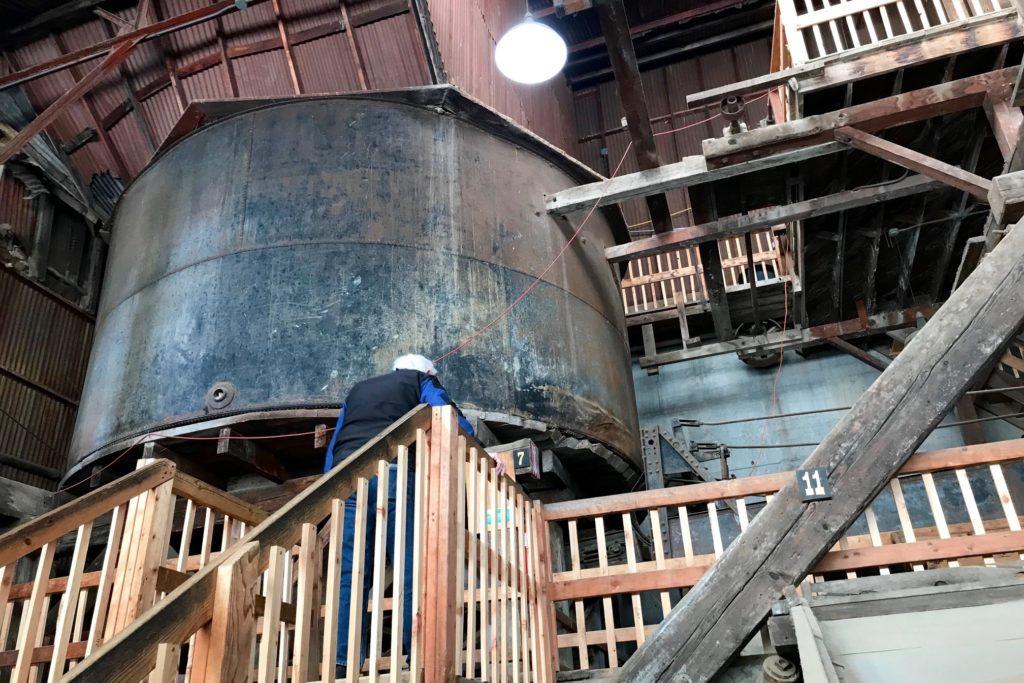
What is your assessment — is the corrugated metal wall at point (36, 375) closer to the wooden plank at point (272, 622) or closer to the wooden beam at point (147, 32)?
the wooden beam at point (147, 32)

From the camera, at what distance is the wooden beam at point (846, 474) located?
427cm

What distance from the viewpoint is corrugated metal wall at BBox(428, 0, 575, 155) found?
826 cm

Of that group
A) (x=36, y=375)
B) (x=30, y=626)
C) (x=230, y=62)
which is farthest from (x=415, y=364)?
(x=36, y=375)

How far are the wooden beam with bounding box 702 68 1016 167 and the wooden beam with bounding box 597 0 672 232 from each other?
0.64m

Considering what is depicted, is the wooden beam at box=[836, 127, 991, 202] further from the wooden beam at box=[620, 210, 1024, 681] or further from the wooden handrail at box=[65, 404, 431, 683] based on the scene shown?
the wooden handrail at box=[65, 404, 431, 683]

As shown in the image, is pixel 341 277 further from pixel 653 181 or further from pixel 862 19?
pixel 862 19

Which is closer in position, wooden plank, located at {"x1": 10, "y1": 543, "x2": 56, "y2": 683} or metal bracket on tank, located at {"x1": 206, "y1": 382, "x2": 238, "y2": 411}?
wooden plank, located at {"x1": 10, "y1": 543, "x2": 56, "y2": 683}

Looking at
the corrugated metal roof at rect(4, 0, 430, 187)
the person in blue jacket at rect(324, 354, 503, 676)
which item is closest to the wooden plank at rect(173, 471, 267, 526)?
the person in blue jacket at rect(324, 354, 503, 676)

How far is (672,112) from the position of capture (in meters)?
14.5

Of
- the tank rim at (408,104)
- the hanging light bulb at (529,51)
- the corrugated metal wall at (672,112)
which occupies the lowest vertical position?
the hanging light bulb at (529,51)


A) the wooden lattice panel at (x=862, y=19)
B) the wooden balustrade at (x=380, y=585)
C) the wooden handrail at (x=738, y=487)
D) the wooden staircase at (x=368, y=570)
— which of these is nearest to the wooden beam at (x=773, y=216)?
the wooden lattice panel at (x=862, y=19)

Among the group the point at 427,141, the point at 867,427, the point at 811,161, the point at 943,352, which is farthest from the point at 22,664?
the point at 811,161

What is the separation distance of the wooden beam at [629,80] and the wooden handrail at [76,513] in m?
4.68

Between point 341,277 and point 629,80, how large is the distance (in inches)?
126
